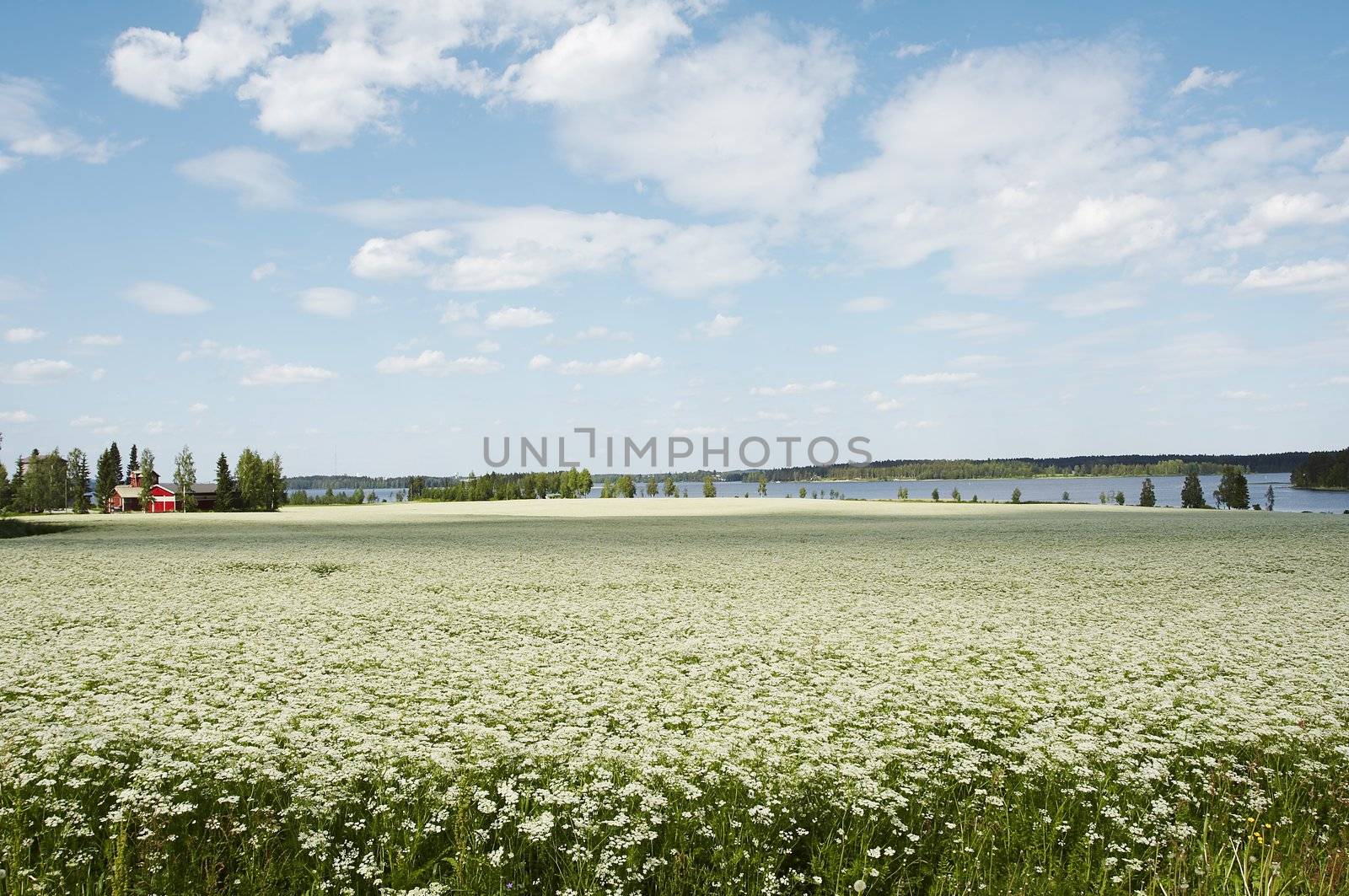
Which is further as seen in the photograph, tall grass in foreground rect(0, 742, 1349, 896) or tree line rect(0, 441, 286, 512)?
tree line rect(0, 441, 286, 512)

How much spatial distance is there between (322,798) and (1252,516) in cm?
7477

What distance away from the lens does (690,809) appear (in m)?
7.19

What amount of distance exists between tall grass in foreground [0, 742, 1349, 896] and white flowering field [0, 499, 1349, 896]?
37 millimetres

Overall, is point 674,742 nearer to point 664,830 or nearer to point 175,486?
point 664,830

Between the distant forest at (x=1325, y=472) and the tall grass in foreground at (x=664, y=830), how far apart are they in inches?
7917

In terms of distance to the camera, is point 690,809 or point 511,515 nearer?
point 690,809

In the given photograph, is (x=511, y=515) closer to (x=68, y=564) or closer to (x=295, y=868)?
(x=68, y=564)

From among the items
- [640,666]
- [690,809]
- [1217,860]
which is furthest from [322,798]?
[1217,860]

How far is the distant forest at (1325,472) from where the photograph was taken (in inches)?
6365

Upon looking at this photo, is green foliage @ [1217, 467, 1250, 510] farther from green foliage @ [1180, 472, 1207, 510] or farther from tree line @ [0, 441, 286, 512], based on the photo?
tree line @ [0, 441, 286, 512]

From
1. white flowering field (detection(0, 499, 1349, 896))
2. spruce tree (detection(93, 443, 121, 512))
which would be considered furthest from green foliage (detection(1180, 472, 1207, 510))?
spruce tree (detection(93, 443, 121, 512))

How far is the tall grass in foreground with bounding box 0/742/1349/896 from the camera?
5984mm

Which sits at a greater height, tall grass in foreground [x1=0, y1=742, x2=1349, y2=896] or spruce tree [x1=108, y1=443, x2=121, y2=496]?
spruce tree [x1=108, y1=443, x2=121, y2=496]

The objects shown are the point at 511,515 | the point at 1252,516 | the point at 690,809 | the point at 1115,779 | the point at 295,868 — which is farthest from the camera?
the point at 511,515
